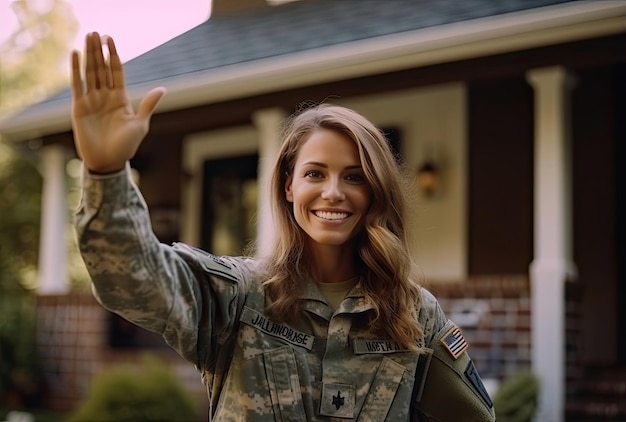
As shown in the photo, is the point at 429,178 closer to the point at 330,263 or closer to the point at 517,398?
the point at 517,398

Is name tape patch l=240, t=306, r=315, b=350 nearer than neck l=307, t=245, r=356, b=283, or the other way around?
name tape patch l=240, t=306, r=315, b=350

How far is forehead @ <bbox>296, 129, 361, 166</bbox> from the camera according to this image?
193 centimetres

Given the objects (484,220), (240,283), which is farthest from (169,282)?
(484,220)

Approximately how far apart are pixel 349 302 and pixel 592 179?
19.9 feet

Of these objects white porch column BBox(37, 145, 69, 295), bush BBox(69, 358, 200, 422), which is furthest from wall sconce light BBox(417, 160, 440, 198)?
white porch column BBox(37, 145, 69, 295)

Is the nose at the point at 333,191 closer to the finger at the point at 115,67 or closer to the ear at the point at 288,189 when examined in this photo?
the ear at the point at 288,189

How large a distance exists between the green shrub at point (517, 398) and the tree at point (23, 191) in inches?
202

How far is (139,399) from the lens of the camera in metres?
6.16

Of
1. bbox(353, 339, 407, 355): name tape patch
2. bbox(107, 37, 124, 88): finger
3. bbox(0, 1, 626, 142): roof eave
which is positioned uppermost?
bbox(0, 1, 626, 142): roof eave

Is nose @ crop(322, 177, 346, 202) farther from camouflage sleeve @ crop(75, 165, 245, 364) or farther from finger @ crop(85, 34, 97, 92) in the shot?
finger @ crop(85, 34, 97, 92)

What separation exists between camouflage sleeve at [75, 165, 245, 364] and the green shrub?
15.5 ft

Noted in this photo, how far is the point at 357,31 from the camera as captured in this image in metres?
7.53

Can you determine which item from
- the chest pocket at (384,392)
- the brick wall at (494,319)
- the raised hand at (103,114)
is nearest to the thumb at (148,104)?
the raised hand at (103,114)

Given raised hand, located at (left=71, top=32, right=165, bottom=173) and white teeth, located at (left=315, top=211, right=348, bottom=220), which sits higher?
raised hand, located at (left=71, top=32, right=165, bottom=173)
